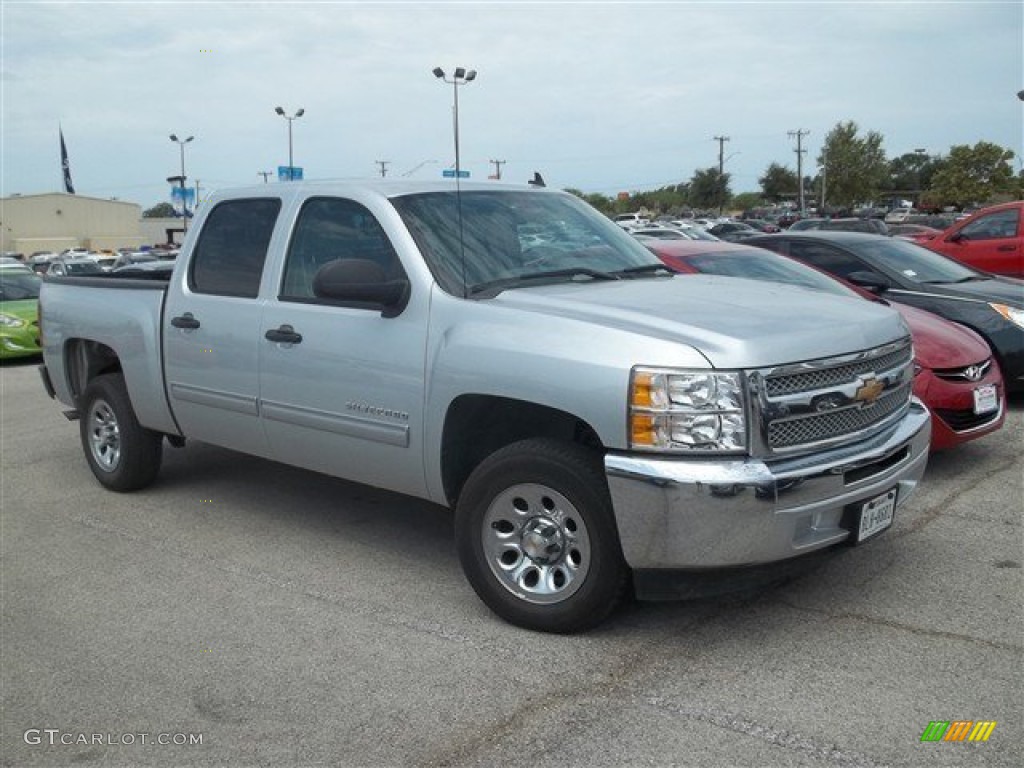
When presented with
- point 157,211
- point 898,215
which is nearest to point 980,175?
point 898,215

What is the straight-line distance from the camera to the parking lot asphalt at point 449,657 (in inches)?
134

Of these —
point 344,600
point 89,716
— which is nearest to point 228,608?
point 344,600

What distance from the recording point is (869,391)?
4.20m

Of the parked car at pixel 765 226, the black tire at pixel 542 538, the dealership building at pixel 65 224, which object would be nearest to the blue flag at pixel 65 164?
the dealership building at pixel 65 224

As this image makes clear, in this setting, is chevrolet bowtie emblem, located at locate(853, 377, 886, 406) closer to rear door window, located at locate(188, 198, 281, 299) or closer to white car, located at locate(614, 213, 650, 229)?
rear door window, located at locate(188, 198, 281, 299)

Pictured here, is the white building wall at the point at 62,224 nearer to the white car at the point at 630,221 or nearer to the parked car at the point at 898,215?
the white car at the point at 630,221

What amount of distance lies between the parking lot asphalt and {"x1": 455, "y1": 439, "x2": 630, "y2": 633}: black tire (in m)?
0.16

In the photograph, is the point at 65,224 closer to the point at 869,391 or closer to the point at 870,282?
the point at 870,282

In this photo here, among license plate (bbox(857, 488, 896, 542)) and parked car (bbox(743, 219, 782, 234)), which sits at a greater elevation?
license plate (bbox(857, 488, 896, 542))

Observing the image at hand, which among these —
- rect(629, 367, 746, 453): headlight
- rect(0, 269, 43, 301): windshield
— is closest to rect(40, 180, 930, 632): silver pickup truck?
rect(629, 367, 746, 453): headlight

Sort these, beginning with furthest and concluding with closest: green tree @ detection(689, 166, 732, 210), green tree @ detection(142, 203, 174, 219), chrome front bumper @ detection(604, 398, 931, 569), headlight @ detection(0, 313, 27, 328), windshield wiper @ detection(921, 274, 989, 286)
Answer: green tree @ detection(142, 203, 174, 219) < green tree @ detection(689, 166, 732, 210) < headlight @ detection(0, 313, 27, 328) < windshield wiper @ detection(921, 274, 989, 286) < chrome front bumper @ detection(604, 398, 931, 569)

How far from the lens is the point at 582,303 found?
430 centimetres

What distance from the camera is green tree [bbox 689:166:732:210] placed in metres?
88.1

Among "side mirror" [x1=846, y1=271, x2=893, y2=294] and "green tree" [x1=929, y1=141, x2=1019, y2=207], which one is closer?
"side mirror" [x1=846, y1=271, x2=893, y2=294]
